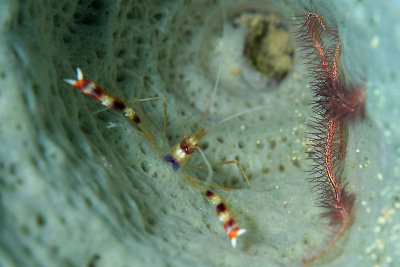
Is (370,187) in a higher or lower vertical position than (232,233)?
higher

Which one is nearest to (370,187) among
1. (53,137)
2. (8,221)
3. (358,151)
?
(358,151)

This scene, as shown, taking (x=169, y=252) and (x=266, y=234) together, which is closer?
(x=169, y=252)

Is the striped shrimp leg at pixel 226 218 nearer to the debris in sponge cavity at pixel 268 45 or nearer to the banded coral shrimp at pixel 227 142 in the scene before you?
the banded coral shrimp at pixel 227 142

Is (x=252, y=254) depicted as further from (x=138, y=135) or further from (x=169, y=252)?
(x=138, y=135)

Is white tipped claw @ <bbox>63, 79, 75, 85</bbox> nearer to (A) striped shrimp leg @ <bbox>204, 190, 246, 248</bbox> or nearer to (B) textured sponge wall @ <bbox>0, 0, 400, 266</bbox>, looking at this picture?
(B) textured sponge wall @ <bbox>0, 0, 400, 266</bbox>

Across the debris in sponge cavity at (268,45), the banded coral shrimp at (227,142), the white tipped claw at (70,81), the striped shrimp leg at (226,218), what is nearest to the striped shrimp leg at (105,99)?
the white tipped claw at (70,81)
